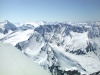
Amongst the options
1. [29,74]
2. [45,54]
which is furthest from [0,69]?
[45,54]

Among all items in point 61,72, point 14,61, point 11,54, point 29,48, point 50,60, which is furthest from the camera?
point 29,48

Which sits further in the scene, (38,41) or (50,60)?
(38,41)

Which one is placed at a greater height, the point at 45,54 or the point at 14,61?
the point at 14,61

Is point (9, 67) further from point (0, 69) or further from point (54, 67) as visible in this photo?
point (54, 67)

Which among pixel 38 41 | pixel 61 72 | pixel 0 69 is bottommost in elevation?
A: pixel 61 72

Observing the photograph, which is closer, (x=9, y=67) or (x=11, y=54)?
(x=9, y=67)

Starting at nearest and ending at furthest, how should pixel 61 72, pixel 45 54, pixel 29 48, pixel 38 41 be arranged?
1. pixel 61 72
2. pixel 45 54
3. pixel 29 48
4. pixel 38 41

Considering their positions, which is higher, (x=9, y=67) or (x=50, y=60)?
(x=9, y=67)

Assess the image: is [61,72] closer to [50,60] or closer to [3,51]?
[50,60]

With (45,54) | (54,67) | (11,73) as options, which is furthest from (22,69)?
(45,54)
